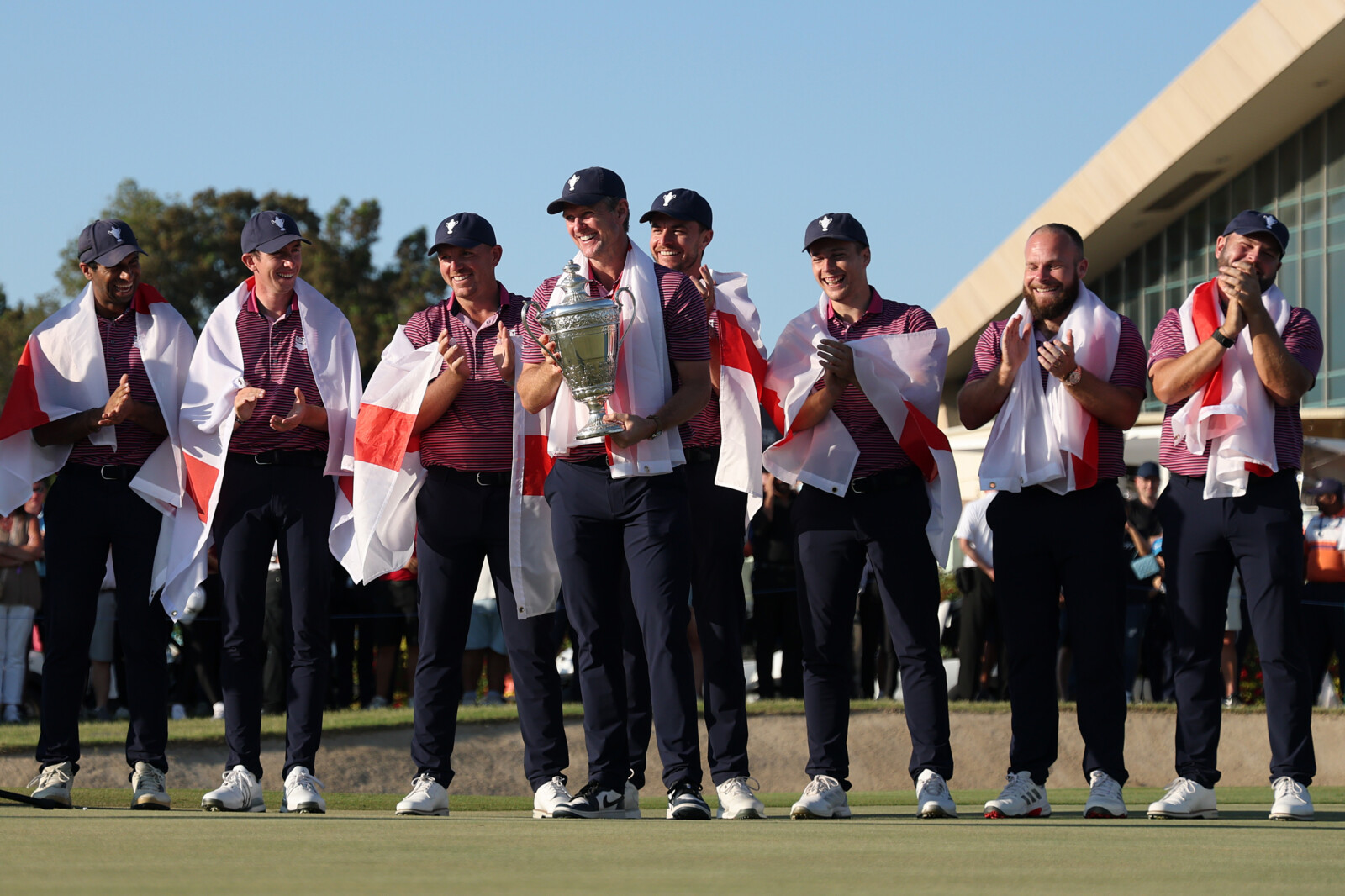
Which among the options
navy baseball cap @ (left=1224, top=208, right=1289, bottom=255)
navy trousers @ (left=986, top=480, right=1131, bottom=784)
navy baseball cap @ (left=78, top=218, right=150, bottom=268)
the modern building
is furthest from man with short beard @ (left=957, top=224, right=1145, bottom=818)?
the modern building

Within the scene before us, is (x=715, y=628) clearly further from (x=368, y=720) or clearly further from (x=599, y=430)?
(x=368, y=720)

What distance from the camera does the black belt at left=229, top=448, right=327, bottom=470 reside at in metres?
7.27

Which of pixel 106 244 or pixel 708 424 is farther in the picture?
pixel 106 244

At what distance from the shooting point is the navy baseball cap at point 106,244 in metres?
7.56

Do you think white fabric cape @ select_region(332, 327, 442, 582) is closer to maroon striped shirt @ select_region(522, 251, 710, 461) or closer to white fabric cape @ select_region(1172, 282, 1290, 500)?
maroon striped shirt @ select_region(522, 251, 710, 461)

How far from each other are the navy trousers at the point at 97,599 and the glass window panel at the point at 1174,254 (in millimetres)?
38893

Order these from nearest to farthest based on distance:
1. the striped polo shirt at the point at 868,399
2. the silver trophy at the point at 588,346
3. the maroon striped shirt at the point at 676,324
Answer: the silver trophy at the point at 588,346
the maroon striped shirt at the point at 676,324
the striped polo shirt at the point at 868,399

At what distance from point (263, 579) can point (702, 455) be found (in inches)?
78.5

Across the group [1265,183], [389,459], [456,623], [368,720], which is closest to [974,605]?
[368,720]

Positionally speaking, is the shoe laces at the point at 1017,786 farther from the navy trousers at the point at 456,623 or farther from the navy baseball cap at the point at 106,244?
the navy baseball cap at the point at 106,244

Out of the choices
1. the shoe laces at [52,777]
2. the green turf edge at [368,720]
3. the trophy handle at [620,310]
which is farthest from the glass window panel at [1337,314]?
the shoe laces at [52,777]

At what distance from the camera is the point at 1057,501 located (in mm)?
6984

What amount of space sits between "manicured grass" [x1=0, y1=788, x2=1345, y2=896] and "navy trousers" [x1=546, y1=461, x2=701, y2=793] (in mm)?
358

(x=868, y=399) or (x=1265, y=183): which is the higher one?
(x=1265, y=183)
